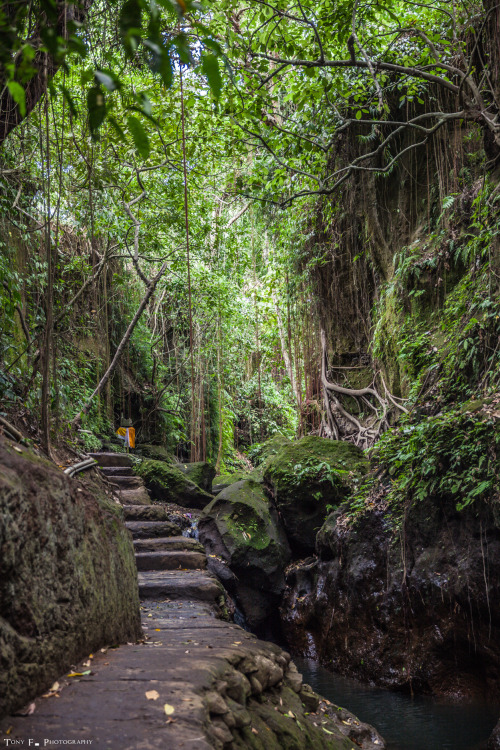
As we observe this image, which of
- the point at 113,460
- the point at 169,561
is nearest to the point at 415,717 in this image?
the point at 169,561

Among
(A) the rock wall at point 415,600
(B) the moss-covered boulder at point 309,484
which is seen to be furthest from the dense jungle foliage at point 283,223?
(B) the moss-covered boulder at point 309,484

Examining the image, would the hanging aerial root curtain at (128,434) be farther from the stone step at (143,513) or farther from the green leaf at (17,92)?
the green leaf at (17,92)

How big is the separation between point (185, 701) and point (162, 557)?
3789 millimetres

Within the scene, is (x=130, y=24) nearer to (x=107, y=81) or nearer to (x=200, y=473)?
(x=107, y=81)

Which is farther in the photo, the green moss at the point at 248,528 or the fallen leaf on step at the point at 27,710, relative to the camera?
the green moss at the point at 248,528

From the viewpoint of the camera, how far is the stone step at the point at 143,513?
21.5 ft

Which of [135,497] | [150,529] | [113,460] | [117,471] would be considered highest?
[113,460]

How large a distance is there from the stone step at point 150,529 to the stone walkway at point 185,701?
1692 millimetres

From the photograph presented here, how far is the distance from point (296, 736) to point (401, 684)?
3.27 m

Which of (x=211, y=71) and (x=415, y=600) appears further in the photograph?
(x=415, y=600)

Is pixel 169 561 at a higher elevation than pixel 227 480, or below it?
below

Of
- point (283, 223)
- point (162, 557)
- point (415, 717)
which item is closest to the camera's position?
point (415, 717)

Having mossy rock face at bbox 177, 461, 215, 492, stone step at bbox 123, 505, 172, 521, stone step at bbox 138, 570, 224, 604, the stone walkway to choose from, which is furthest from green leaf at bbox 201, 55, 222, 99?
mossy rock face at bbox 177, 461, 215, 492

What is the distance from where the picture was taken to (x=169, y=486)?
31.0 ft
